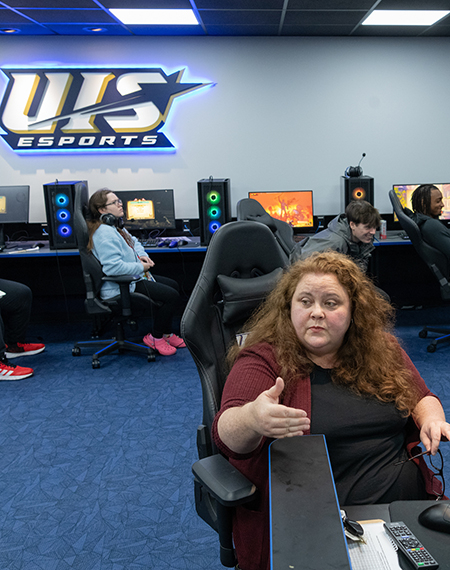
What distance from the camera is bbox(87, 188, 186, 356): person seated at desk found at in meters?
3.43

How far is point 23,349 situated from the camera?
3.90 meters

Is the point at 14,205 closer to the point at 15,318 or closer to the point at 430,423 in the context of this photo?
the point at 15,318

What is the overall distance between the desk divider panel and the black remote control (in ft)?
0.46

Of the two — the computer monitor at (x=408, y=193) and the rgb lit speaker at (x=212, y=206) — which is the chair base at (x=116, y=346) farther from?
the computer monitor at (x=408, y=193)

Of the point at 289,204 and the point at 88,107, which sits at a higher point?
the point at 88,107

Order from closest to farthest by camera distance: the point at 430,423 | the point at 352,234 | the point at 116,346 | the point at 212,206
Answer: the point at 430,423
the point at 352,234
the point at 116,346
the point at 212,206

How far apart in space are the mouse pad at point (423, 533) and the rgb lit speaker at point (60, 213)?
3.72 meters

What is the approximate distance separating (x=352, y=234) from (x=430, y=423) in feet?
6.91

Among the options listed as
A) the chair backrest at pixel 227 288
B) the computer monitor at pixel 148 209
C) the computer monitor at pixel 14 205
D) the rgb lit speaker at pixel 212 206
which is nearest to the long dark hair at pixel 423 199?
the rgb lit speaker at pixel 212 206

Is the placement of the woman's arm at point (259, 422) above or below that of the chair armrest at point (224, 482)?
above

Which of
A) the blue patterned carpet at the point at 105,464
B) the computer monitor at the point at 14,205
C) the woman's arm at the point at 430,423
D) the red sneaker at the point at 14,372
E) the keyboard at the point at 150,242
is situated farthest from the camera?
the computer monitor at the point at 14,205

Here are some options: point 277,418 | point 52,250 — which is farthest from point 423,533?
point 52,250

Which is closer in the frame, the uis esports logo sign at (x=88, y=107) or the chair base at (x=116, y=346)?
the chair base at (x=116, y=346)

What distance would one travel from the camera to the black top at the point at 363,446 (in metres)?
1.24
